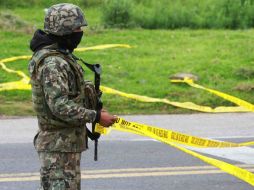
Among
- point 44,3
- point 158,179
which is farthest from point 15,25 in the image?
point 158,179

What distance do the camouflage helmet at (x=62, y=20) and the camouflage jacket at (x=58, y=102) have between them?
0.39ft

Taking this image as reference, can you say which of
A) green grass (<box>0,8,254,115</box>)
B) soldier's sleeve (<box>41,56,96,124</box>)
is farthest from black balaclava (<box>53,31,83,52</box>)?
green grass (<box>0,8,254,115</box>)

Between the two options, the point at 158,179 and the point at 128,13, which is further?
the point at 128,13

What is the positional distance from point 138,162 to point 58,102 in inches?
132

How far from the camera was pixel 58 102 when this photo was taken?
4195 millimetres

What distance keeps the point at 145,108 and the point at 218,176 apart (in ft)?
13.1

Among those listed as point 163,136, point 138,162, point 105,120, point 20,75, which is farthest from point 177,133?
point 20,75

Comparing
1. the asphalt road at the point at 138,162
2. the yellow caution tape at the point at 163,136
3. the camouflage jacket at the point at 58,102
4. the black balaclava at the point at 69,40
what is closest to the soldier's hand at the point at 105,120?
the camouflage jacket at the point at 58,102

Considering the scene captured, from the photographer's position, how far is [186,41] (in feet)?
50.9

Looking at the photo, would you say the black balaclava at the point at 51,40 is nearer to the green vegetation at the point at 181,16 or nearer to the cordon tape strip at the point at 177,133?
the cordon tape strip at the point at 177,133

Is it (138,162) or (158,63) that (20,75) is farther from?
(138,162)

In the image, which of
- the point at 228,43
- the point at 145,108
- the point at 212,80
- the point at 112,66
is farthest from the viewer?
the point at 228,43

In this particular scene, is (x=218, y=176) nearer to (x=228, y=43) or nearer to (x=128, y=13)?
(x=228, y=43)

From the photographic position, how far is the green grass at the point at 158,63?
437 inches
